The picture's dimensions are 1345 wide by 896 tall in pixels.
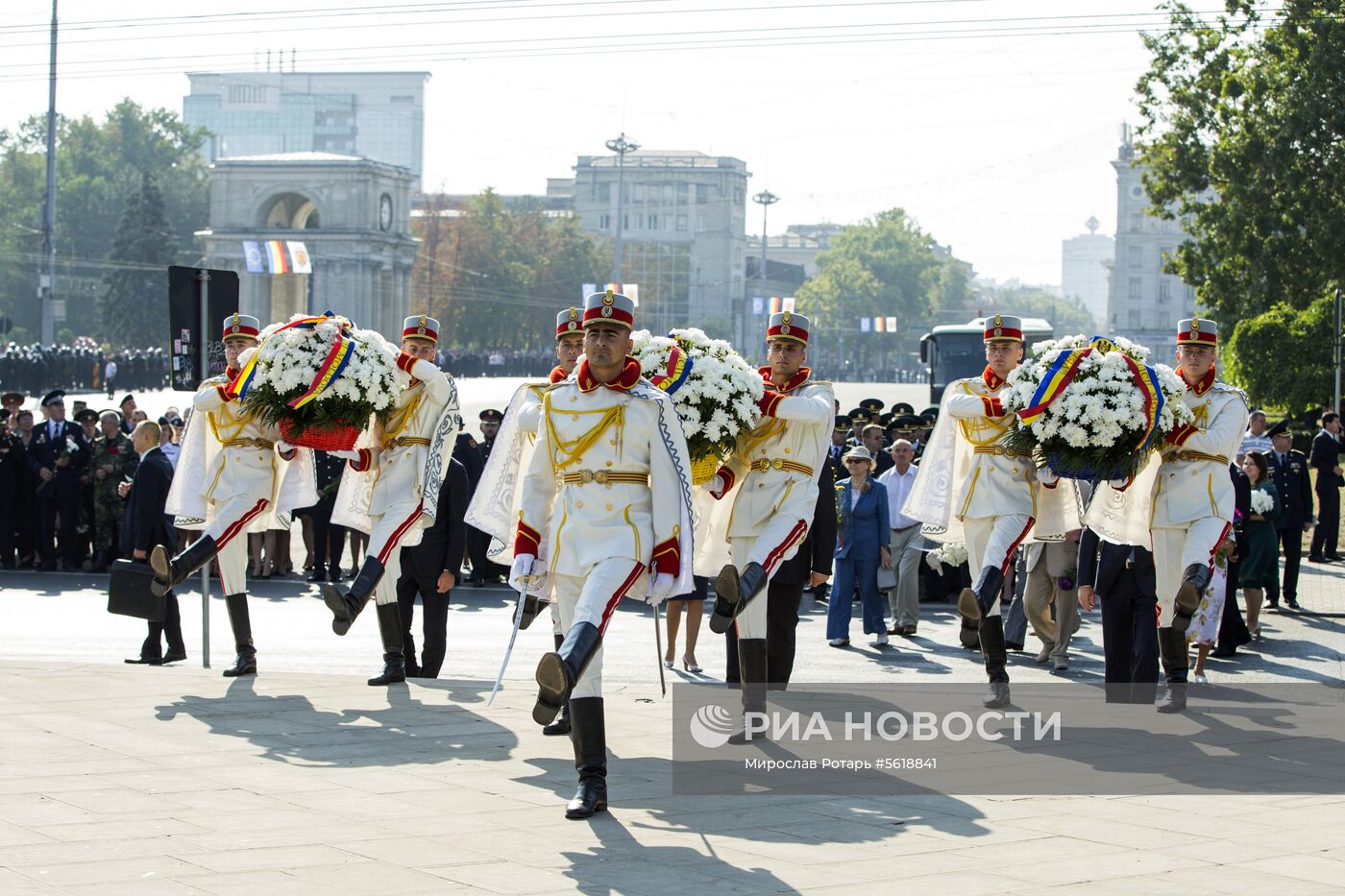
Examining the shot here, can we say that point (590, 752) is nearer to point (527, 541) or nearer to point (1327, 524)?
point (527, 541)

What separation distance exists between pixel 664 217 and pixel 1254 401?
115 m

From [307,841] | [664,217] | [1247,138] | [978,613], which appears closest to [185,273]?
[978,613]

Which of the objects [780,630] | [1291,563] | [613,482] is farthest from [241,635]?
[1291,563]

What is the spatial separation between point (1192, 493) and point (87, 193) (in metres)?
116

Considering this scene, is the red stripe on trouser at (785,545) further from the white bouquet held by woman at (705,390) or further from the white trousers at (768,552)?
the white bouquet held by woman at (705,390)

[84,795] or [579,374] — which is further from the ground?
[579,374]

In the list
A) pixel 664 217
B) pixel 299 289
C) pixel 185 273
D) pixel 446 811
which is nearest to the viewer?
pixel 446 811

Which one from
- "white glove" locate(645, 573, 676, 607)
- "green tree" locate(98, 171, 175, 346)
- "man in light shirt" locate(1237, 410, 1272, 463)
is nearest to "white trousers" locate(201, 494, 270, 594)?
"white glove" locate(645, 573, 676, 607)

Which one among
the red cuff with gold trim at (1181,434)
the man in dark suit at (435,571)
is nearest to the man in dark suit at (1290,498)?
the red cuff with gold trim at (1181,434)

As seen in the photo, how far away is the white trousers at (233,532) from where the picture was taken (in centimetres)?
1160

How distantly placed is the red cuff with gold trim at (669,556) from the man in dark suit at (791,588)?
82.4 inches

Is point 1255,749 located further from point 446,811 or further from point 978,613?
point 446,811

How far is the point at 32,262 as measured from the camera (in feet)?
355

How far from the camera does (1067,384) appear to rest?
10352 mm
